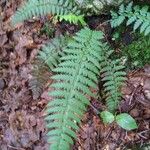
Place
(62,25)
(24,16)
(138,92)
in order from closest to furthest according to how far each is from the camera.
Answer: (138,92)
(24,16)
(62,25)

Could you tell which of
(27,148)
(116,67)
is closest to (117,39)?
(116,67)

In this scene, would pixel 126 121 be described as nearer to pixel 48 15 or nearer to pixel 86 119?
pixel 86 119

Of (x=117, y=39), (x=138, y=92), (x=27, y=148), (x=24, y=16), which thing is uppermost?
(x=24, y=16)

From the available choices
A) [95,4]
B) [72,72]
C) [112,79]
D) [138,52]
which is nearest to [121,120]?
[112,79]

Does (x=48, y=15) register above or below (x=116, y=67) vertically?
above

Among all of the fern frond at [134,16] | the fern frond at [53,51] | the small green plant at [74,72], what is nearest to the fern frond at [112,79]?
the small green plant at [74,72]

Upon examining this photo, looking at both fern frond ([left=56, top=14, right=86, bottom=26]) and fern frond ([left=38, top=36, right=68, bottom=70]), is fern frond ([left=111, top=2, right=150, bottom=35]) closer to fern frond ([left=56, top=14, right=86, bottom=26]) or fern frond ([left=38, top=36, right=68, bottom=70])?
fern frond ([left=56, top=14, right=86, bottom=26])

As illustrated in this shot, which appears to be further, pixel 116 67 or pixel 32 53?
pixel 32 53
